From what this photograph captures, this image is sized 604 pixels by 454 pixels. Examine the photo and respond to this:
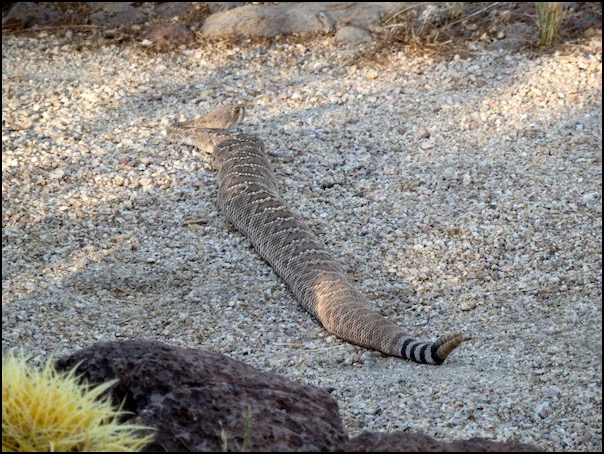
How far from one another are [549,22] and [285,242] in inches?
161

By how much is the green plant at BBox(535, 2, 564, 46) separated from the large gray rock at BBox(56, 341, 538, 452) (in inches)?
246

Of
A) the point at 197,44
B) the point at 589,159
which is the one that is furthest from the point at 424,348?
the point at 197,44

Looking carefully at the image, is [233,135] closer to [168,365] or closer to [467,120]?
[467,120]

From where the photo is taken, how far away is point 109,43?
953cm

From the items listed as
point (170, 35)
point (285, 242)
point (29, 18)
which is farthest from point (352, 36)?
point (285, 242)

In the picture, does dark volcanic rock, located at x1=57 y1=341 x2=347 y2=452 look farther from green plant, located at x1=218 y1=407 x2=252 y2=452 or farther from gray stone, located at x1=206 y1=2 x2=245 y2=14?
gray stone, located at x1=206 y1=2 x2=245 y2=14

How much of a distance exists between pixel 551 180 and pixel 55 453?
193 inches

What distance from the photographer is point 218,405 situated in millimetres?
2990

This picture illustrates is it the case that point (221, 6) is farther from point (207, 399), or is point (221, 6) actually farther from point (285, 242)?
point (207, 399)

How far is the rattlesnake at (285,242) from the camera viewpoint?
4.98m

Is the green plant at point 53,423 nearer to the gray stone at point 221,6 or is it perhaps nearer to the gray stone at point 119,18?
the gray stone at point 119,18

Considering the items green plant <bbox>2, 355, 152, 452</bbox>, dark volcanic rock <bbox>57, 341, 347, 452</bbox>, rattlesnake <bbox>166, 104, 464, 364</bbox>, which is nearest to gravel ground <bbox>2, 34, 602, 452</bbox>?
rattlesnake <bbox>166, 104, 464, 364</bbox>

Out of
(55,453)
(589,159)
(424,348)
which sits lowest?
(424,348)

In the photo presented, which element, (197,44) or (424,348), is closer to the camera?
(424,348)
